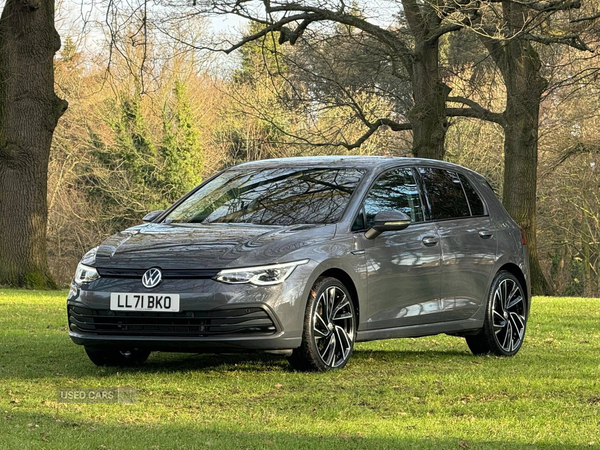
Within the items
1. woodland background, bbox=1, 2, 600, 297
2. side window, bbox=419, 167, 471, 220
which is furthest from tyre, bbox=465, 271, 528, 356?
woodland background, bbox=1, 2, 600, 297

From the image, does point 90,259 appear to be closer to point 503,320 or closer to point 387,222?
point 387,222

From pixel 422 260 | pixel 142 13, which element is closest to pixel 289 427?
pixel 422 260

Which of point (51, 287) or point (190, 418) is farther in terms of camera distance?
point (51, 287)

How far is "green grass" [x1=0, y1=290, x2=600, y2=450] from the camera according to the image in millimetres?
5574

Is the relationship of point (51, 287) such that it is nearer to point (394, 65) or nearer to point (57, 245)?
point (394, 65)

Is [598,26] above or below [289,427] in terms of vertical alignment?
above

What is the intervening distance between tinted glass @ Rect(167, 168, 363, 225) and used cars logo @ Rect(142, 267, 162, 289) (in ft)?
3.73

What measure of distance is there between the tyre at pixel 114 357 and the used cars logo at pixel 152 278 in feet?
3.31

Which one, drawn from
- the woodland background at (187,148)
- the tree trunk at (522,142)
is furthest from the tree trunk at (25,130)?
the woodland background at (187,148)

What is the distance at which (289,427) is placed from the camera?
5.89 metres

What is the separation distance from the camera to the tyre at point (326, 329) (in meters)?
7.92

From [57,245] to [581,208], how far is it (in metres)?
21.4

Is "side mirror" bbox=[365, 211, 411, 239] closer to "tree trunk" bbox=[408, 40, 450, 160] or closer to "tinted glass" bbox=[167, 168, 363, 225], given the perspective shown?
"tinted glass" bbox=[167, 168, 363, 225]

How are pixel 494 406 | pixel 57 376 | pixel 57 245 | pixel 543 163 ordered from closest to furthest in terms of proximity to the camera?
pixel 494 406 → pixel 57 376 → pixel 543 163 → pixel 57 245
